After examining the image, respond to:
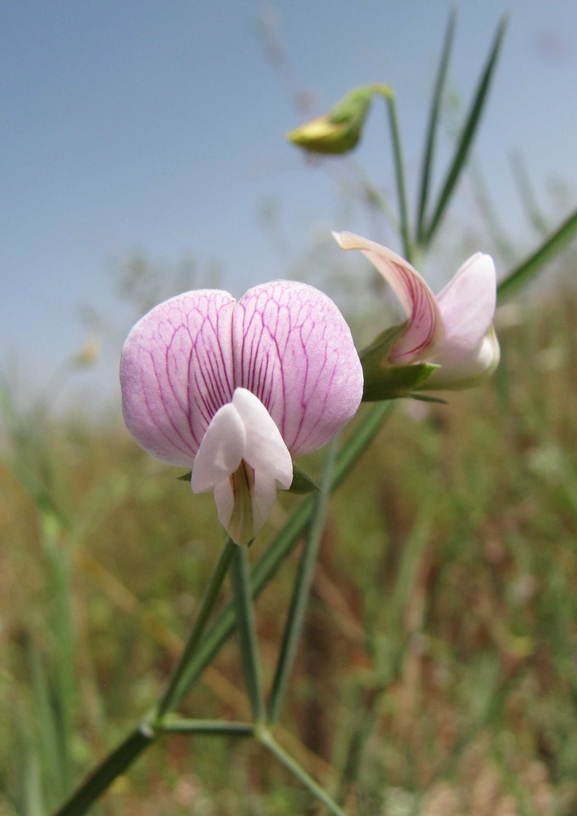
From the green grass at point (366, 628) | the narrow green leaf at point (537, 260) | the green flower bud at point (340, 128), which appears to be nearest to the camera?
the narrow green leaf at point (537, 260)

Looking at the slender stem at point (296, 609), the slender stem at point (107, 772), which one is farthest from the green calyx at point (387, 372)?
the slender stem at point (107, 772)

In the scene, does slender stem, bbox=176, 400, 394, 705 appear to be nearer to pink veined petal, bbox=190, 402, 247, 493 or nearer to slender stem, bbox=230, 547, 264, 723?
slender stem, bbox=230, 547, 264, 723

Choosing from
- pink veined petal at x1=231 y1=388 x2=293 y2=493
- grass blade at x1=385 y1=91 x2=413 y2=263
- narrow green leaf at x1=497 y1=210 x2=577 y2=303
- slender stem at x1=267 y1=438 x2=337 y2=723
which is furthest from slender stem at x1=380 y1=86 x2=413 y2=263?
pink veined petal at x1=231 y1=388 x2=293 y2=493

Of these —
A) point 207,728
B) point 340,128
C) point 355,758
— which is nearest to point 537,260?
point 340,128

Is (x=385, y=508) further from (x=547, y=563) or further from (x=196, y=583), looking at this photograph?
(x=547, y=563)

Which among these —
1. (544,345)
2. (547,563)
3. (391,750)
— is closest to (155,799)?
(391,750)

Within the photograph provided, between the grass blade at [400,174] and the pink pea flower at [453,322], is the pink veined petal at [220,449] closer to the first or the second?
the pink pea flower at [453,322]
